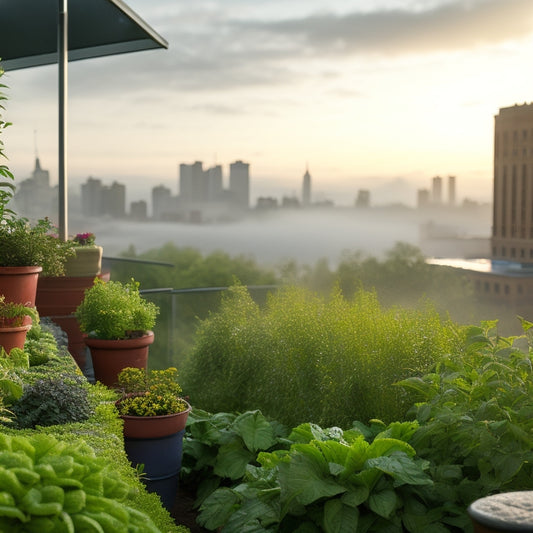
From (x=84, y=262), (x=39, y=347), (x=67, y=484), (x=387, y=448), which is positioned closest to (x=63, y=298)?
(x=84, y=262)

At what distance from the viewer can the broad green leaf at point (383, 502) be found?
290 centimetres

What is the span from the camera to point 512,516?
154 cm

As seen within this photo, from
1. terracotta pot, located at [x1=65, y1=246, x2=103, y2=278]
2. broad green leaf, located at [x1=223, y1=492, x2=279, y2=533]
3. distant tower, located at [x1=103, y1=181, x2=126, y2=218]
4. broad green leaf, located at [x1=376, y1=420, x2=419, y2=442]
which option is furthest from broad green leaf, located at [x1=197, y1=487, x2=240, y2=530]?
distant tower, located at [x1=103, y1=181, x2=126, y2=218]

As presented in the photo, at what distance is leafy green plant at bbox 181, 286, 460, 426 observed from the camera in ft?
14.4

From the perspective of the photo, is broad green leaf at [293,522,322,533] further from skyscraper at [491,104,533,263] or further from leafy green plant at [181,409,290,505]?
skyscraper at [491,104,533,263]

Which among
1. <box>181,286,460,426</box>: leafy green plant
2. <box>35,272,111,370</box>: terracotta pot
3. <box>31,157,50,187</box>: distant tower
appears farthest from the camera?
<box>31,157,50,187</box>: distant tower

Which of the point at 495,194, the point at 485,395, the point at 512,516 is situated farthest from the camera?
the point at 495,194

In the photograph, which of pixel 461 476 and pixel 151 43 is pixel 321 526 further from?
pixel 151 43

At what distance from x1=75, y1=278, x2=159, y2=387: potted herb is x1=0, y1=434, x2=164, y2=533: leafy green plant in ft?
10.9

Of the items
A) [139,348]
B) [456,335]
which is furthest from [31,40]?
[456,335]

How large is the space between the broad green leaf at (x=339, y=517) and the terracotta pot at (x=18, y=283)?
8.27ft

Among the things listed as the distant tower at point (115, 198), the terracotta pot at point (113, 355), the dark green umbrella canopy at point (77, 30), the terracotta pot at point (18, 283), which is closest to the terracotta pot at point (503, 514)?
the terracotta pot at point (18, 283)

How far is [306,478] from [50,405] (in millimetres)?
1182

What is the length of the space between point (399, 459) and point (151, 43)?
6.14 m
